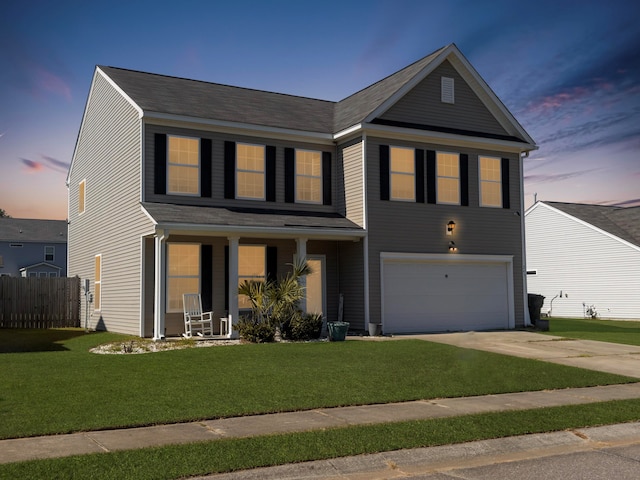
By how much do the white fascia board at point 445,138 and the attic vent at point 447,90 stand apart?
1.26 m

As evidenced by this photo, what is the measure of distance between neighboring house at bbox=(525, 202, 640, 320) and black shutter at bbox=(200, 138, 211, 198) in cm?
1918

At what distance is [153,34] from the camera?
20.4m

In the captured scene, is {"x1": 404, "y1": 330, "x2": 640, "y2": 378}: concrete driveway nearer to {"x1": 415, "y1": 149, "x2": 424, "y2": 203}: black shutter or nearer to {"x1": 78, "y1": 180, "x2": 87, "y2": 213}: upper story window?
{"x1": 415, "y1": 149, "x2": 424, "y2": 203}: black shutter

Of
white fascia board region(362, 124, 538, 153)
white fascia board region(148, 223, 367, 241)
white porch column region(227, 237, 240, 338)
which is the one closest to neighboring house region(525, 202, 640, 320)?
white fascia board region(362, 124, 538, 153)

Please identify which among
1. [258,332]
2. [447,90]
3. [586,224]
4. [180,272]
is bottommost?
[258,332]

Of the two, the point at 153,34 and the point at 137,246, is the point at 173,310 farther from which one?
the point at 153,34

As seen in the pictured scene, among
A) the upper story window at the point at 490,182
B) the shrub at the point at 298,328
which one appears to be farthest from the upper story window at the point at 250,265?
the upper story window at the point at 490,182

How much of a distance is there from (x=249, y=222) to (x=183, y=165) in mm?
2739

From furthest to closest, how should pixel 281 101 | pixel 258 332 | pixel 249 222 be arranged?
pixel 281 101 → pixel 249 222 → pixel 258 332

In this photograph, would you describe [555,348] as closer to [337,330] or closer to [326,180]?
[337,330]

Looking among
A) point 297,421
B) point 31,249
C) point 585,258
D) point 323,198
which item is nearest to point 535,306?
point 323,198

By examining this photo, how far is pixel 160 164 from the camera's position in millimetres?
18453

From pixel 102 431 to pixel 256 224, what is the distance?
35.2 feet

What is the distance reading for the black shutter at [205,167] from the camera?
750 inches
